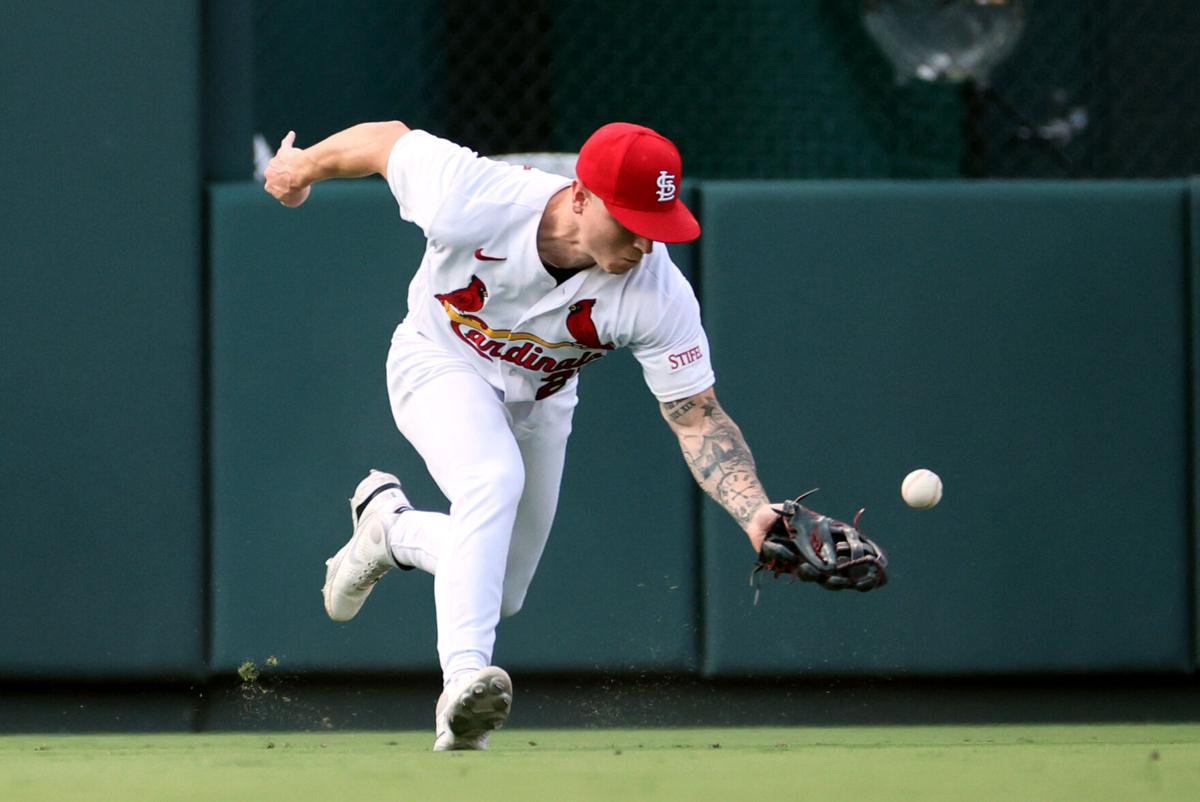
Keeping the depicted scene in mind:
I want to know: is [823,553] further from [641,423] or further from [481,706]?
[641,423]

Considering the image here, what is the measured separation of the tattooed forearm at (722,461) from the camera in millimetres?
3416

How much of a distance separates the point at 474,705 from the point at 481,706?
0.05ft

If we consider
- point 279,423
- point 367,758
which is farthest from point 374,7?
point 367,758

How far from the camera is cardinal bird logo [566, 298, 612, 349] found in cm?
356

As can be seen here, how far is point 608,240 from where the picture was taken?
3383mm

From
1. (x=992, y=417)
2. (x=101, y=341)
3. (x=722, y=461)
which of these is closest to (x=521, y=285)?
(x=722, y=461)

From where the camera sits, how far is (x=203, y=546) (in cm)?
486

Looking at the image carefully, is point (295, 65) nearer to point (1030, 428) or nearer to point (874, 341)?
point (874, 341)

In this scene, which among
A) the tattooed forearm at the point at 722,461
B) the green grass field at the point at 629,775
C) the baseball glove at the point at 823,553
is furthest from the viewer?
the tattooed forearm at the point at 722,461

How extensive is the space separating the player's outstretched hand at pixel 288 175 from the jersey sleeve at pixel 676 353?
2.81 ft

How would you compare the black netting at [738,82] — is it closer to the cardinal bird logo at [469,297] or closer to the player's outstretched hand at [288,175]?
the player's outstretched hand at [288,175]

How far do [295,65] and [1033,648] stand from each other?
347cm

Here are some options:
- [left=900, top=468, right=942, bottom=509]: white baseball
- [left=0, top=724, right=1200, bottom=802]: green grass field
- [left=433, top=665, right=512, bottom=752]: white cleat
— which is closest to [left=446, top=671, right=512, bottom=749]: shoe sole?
[left=433, top=665, right=512, bottom=752]: white cleat

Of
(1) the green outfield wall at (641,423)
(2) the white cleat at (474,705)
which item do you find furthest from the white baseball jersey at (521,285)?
(1) the green outfield wall at (641,423)
